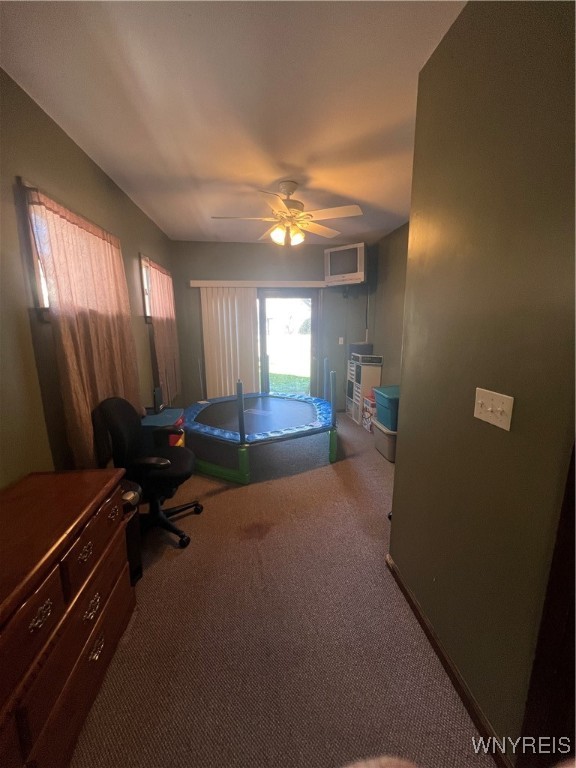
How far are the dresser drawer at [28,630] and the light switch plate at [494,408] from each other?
Answer: 154 cm

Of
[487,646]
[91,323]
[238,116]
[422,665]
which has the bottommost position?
[422,665]

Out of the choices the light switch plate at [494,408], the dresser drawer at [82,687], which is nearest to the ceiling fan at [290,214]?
the light switch plate at [494,408]

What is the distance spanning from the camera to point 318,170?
7.25ft

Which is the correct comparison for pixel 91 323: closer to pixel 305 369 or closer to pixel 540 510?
pixel 540 510

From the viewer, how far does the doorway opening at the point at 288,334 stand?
14.9 ft

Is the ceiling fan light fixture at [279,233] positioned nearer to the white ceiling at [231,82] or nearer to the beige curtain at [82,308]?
the white ceiling at [231,82]

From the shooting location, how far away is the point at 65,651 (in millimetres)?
933

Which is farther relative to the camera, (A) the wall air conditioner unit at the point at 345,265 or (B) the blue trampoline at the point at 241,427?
(A) the wall air conditioner unit at the point at 345,265

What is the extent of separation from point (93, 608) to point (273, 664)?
0.81 metres

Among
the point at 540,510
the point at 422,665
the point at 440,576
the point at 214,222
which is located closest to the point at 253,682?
the point at 422,665

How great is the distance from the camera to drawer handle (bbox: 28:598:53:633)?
81 cm

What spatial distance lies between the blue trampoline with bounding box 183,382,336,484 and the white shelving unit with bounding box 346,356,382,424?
724 mm

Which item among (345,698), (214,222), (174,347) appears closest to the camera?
(345,698)

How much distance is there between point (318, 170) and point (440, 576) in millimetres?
2773
